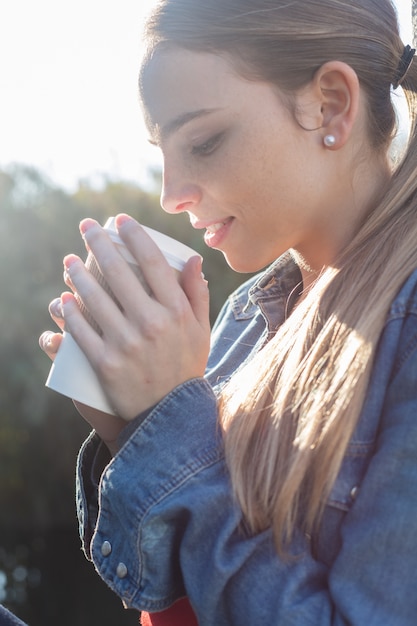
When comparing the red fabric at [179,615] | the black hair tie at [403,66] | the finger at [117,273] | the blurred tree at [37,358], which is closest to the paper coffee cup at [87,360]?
the finger at [117,273]

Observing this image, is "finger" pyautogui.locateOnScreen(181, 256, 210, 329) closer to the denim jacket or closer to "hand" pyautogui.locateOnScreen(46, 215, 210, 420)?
"hand" pyautogui.locateOnScreen(46, 215, 210, 420)

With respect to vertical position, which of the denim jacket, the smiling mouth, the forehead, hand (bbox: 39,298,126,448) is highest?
the forehead

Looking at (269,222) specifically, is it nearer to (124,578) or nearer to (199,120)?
(199,120)

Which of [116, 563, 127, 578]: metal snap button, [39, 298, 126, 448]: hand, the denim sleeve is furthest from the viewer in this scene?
[39, 298, 126, 448]: hand

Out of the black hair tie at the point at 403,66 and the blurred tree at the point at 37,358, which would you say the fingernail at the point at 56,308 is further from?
the blurred tree at the point at 37,358

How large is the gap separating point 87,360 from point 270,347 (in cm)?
28

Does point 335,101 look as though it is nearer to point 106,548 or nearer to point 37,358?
point 106,548

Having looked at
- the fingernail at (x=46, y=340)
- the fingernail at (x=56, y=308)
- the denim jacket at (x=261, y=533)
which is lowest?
the denim jacket at (x=261, y=533)

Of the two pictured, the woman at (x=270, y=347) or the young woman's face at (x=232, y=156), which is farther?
the young woman's face at (x=232, y=156)

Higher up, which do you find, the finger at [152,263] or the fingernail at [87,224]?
the fingernail at [87,224]

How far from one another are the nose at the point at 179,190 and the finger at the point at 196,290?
0.15 meters

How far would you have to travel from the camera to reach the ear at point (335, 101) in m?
1.19

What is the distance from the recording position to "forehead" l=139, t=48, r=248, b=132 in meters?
1.14

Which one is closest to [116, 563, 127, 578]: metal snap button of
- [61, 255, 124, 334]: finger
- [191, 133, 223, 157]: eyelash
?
[61, 255, 124, 334]: finger
